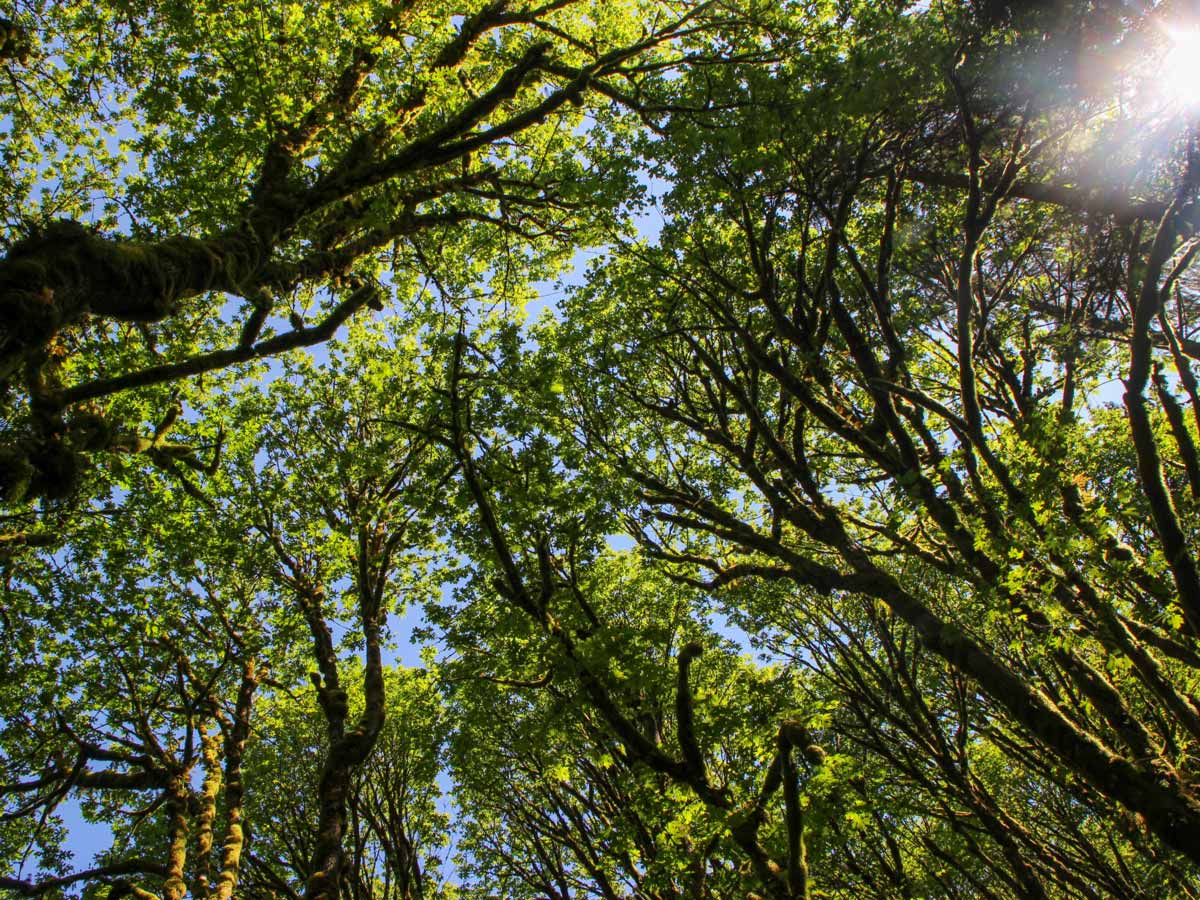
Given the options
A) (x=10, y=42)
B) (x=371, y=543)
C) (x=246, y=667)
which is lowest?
(x=246, y=667)

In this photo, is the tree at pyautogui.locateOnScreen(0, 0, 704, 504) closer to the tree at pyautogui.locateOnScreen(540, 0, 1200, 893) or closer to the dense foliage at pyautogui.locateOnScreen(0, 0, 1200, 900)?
the dense foliage at pyautogui.locateOnScreen(0, 0, 1200, 900)

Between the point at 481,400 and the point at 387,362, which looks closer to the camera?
the point at 481,400

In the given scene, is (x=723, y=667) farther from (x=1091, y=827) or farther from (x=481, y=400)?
(x=1091, y=827)

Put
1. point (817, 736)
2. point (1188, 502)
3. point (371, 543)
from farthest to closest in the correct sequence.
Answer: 1. point (817, 736)
2. point (371, 543)
3. point (1188, 502)

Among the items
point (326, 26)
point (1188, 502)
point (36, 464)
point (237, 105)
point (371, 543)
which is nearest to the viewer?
point (36, 464)

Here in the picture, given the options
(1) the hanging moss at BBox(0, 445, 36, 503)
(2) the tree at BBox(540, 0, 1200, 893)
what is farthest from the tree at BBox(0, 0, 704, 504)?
(2) the tree at BBox(540, 0, 1200, 893)

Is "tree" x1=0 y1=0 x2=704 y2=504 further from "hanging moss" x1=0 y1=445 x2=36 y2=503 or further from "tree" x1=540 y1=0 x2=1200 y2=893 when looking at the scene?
"tree" x1=540 y1=0 x2=1200 y2=893

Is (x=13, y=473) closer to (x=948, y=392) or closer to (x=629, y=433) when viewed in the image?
(x=629, y=433)


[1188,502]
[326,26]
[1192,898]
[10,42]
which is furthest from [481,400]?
[1192,898]

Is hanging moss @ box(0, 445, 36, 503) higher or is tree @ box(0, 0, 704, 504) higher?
tree @ box(0, 0, 704, 504)

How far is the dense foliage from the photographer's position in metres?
6.36

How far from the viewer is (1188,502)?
27.9 ft

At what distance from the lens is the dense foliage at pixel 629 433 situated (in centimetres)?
636

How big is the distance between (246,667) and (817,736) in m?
11.7
